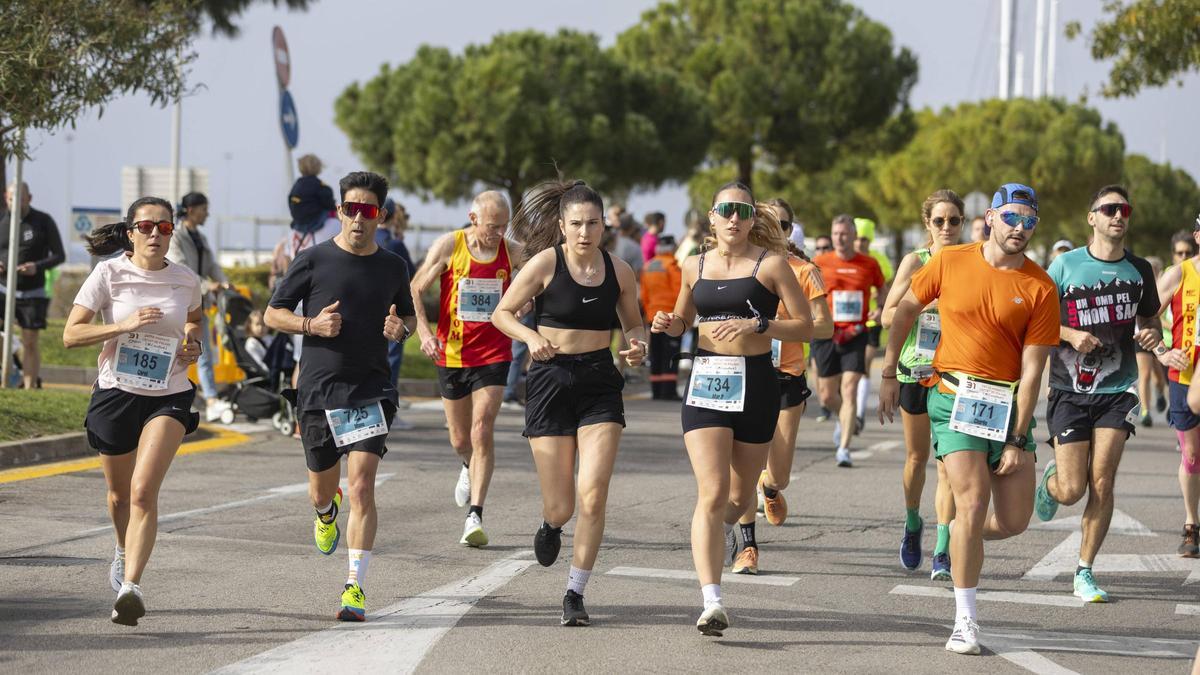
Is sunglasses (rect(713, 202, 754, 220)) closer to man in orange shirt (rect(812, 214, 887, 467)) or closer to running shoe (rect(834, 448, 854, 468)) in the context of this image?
man in orange shirt (rect(812, 214, 887, 467))

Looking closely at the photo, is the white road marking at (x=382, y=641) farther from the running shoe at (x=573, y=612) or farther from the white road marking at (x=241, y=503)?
the white road marking at (x=241, y=503)

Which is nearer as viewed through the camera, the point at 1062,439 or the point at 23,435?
the point at 1062,439

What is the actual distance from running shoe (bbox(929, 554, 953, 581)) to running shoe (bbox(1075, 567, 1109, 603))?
642 millimetres

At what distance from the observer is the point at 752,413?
692 cm

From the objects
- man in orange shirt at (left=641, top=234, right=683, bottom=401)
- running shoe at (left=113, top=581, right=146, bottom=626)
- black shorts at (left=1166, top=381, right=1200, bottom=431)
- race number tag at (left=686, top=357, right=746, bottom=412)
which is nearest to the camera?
running shoe at (left=113, top=581, right=146, bottom=626)

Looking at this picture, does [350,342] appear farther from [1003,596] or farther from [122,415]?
[1003,596]

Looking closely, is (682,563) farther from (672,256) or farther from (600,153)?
(600,153)

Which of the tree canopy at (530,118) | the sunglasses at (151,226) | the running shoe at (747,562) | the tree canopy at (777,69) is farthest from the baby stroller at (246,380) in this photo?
the tree canopy at (777,69)

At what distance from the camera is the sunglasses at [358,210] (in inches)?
276

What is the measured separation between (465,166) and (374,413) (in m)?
Result: 39.3

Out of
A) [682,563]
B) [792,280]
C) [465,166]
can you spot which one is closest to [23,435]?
[682,563]

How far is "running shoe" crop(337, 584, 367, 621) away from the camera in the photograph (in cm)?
673

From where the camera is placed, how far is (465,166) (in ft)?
150

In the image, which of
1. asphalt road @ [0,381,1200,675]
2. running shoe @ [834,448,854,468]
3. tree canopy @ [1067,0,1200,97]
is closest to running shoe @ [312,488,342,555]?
asphalt road @ [0,381,1200,675]
